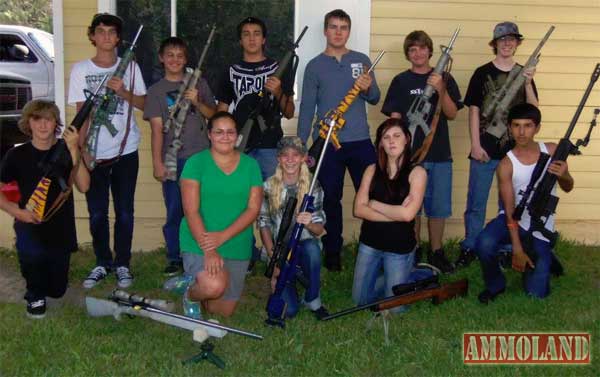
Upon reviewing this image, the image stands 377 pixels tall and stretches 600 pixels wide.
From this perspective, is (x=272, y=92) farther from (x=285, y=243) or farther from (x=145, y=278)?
(x=145, y=278)

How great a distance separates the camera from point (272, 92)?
520cm

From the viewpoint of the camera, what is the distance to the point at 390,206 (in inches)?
183

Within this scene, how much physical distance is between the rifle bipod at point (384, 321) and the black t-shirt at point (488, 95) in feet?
6.44

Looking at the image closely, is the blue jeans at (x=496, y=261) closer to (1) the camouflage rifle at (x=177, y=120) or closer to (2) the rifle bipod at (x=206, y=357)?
(2) the rifle bipod at (x=206, y=357)

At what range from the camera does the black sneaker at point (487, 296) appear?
4.89 meters

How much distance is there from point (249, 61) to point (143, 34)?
1521mm

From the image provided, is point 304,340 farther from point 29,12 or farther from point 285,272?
point 29,12

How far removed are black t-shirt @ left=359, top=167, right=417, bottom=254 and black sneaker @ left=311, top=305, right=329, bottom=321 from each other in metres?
0.57

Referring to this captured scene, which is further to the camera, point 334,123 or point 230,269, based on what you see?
point 334,123

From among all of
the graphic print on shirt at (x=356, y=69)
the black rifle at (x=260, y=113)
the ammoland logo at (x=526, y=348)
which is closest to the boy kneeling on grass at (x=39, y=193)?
the black rifle at (x=260, y=113)

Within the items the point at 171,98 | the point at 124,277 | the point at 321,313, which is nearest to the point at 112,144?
the point at 171,98

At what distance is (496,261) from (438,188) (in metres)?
0.95

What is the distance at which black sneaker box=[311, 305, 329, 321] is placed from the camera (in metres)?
4.56

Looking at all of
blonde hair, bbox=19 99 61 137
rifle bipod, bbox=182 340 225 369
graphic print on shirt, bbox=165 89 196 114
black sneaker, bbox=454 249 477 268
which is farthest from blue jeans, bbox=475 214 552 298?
blonde hair, bbox=19 99 61 137
